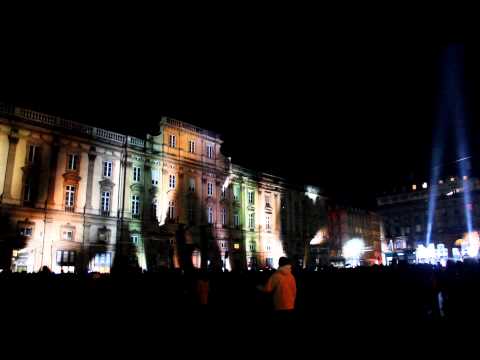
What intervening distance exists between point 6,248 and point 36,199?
530 cm

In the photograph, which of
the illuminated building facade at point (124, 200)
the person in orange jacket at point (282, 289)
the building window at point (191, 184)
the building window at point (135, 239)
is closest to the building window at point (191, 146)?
the illuminated building facade at point (124, 200)

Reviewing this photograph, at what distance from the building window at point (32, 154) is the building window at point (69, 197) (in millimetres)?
4039

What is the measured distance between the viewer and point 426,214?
337 feet

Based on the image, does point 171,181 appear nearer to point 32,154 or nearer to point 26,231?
point 32,154

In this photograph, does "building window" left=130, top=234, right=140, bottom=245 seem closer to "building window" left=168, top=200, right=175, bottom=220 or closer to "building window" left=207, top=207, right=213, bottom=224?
"building window" left=168, top=200, right=175, bottom=220

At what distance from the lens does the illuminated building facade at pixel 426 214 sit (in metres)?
94.8

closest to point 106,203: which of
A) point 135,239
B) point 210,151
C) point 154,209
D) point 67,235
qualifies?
point 135,239

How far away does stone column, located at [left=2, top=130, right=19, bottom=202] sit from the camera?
34.8 meters

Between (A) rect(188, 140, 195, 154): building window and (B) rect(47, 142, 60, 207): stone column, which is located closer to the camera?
(B) rect(47, 142, 60, 207): stone column

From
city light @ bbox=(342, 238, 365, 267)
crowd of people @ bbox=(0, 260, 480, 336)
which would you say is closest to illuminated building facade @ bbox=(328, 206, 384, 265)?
city light @ bbox=(342, 238, 365, 267)

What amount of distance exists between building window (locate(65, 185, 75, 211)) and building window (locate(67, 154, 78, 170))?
77.6 inches

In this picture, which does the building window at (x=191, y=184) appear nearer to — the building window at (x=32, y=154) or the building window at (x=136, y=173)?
the building window at (x=136, y=173)

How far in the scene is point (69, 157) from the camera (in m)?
39.9

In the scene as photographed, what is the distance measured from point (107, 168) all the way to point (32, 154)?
7.77 meters
